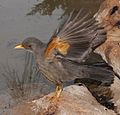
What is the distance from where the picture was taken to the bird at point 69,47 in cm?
500

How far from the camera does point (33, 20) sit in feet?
33.2

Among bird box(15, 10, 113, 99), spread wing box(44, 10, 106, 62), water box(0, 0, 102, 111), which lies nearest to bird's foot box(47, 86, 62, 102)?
bird box(15, 10, 113, 99)

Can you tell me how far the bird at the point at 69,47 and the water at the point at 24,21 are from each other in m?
2.27

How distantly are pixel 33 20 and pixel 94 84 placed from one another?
11.9 ft

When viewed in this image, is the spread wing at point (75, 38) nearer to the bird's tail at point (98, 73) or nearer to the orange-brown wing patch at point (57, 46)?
the orange-brown wing patch at point (57, 46)

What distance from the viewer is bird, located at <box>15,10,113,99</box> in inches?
197

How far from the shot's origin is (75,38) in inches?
199

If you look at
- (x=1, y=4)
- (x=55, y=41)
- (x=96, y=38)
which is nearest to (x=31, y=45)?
(x=55, y=41)

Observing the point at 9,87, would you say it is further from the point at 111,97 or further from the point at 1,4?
the point at 1,4

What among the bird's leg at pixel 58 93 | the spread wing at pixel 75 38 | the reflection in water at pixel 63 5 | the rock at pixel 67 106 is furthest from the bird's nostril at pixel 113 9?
the reflection in water at pixel 63 5

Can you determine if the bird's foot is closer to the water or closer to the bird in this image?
the bird

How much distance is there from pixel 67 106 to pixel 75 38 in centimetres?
100

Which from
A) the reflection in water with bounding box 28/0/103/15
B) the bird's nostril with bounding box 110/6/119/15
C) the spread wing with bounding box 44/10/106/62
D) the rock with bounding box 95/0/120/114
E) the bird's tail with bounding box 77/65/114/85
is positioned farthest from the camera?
the reflection in water with bounding box 28/0/103/15

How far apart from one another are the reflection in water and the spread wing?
569cm
